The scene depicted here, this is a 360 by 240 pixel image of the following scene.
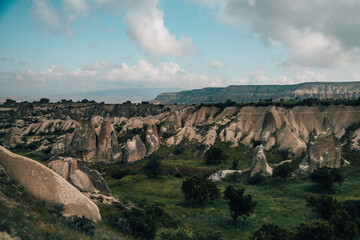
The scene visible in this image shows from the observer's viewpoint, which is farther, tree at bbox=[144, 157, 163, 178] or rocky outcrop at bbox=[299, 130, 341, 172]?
tree at bbox=[144, 157, 163, 178]

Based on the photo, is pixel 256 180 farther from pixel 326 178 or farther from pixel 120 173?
pixel 120 173

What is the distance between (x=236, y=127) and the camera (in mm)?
72625

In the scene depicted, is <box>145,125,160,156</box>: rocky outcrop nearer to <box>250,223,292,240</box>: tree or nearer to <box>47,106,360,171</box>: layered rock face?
<box>47,106,360,171</box>: layered rock face

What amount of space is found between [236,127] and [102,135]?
41.8 m

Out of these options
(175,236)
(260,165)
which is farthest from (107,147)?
(175,236)

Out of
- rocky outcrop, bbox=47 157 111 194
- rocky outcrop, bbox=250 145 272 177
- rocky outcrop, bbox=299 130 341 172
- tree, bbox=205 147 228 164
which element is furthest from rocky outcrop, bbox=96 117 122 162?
rocky outcrop, bbox=299 130 341 172

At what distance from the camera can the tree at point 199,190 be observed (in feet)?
97.2

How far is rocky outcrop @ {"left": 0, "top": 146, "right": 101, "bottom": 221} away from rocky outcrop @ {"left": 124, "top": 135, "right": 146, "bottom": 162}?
3762cm

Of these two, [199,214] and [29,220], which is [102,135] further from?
[29,220]

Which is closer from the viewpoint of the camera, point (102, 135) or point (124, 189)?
point (124, 189)

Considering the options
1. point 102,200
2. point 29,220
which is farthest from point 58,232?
point 102,200

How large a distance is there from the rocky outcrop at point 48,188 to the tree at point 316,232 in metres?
16.1

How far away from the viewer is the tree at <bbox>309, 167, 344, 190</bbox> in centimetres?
3259

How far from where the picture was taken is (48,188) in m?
17.8
